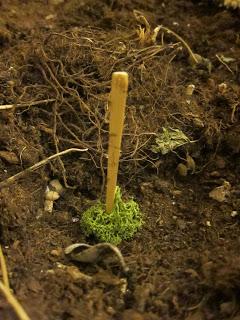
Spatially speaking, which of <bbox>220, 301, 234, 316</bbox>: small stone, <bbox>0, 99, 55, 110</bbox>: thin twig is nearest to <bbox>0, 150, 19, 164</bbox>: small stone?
<bbox>0, 99, 55, 110</bbox>: thin twig

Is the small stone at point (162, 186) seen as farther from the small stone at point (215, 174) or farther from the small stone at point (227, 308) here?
the small stone at point (227, 308)

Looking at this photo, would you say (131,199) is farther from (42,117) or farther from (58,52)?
(58,52)

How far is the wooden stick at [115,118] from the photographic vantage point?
80cm

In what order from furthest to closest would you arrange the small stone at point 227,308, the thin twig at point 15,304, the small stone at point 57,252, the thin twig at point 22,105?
the thin twig at point 22,105
the small stone at point 57,252
the small stone at point 227,308
the thin twig at point 15,304

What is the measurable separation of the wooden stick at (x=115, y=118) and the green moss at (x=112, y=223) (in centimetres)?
6

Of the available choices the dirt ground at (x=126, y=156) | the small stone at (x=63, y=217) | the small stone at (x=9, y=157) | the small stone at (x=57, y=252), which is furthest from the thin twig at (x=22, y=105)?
the small stone at (x=57, y=252)

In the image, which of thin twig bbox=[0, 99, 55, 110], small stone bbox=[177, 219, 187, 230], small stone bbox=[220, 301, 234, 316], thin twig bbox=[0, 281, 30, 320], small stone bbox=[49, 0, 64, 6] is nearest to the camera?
thin twig bbox=[0, 281, 30, 320]

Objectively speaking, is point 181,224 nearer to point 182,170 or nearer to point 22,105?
point 182,170

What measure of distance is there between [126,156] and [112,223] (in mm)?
218

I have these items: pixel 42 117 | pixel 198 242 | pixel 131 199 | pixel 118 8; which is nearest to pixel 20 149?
Answer: pixel 42 117

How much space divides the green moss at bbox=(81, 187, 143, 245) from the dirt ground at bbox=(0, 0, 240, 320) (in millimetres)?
25

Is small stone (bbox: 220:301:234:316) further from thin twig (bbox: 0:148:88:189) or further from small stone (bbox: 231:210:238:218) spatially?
thin twig (bbox: 0:148:88:189)

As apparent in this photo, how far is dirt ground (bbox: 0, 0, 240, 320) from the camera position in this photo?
0.92 metres

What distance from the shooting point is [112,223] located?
1.07 meters
